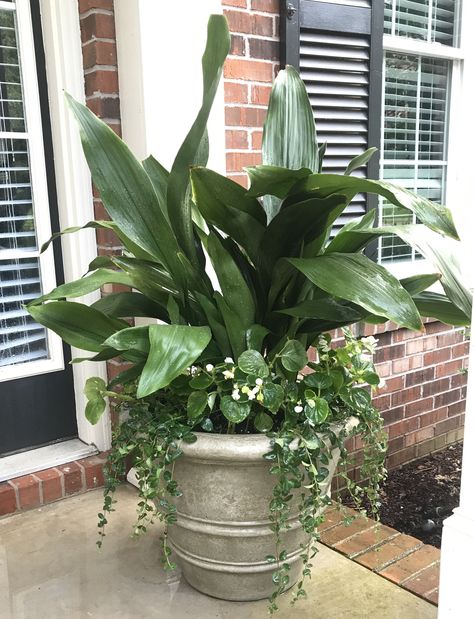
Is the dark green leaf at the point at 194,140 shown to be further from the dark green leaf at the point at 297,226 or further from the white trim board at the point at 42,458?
the white trim board at the point at 42,458

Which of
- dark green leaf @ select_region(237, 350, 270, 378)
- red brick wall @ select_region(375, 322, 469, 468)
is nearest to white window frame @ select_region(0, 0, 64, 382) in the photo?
dark green leaf @ select_region(237, 350, 270, 378)

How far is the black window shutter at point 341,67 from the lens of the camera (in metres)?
2.28

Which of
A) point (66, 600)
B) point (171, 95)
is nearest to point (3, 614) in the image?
point (66, 600)

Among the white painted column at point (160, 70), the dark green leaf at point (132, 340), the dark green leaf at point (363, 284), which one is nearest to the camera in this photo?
the dark green leaf at point (363, 284)

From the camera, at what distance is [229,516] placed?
1.43 meters

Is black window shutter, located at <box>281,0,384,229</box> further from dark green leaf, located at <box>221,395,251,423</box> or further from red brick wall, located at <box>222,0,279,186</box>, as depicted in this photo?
dark green leaf, located at <box>221,395,251,423</box>

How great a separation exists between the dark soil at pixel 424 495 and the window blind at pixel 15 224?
147 cm

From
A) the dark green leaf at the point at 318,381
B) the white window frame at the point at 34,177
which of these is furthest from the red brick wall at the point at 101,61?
the dark green leaf at the point at 318,381

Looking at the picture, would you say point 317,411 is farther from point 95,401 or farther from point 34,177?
point 34,177

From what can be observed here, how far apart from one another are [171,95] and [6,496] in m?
1.43

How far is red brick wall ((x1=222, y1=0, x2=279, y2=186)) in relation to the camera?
7.02ft

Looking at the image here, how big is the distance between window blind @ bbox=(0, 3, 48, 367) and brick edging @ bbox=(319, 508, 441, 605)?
1.21m

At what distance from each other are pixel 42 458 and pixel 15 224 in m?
0.83

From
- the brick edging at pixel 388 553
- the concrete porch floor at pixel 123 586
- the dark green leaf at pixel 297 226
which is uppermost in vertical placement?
the dark green leaf at pixel 297 226
